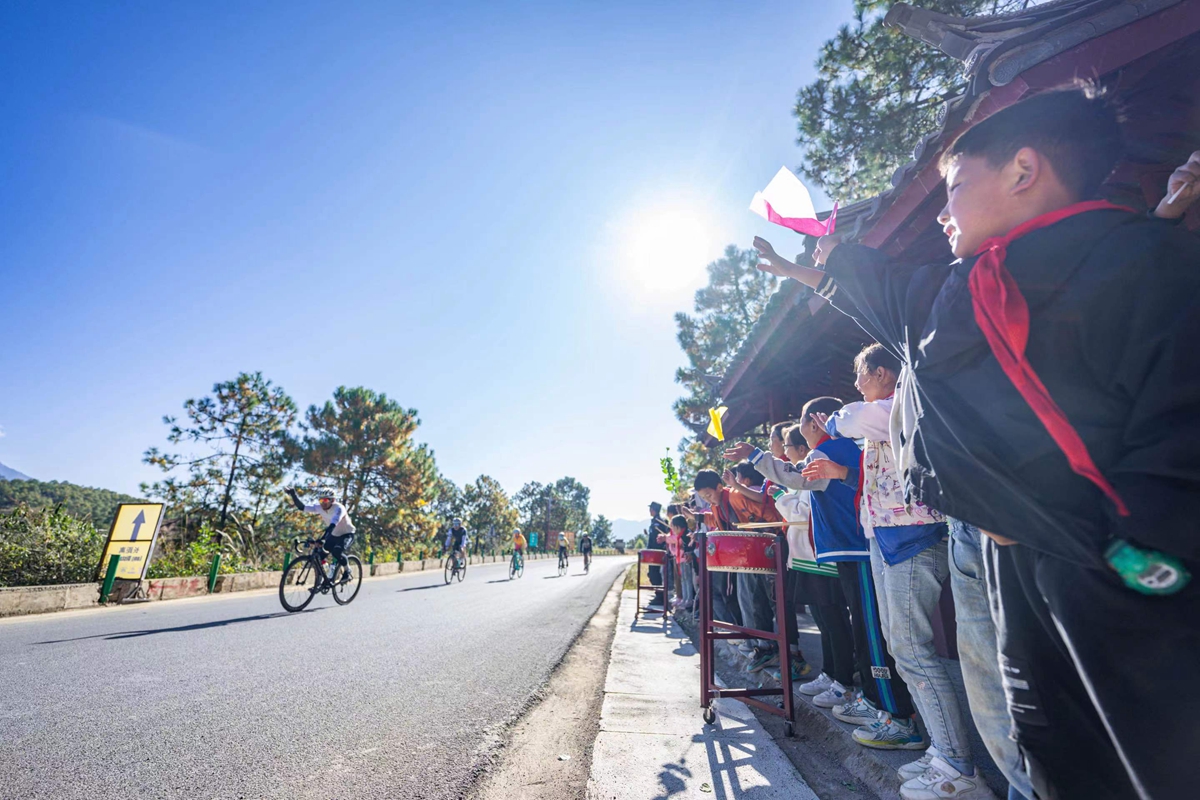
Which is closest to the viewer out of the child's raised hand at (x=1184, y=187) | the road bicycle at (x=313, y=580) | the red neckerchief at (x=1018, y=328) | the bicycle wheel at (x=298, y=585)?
the red neckerchief at (x=1018, y=328)

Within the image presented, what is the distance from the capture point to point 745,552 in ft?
10.5

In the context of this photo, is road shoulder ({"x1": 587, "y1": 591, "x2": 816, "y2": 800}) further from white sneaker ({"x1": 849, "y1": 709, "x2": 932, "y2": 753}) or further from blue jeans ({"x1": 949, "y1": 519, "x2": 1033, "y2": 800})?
blue jeans ({"x1": 949, "y1": 519, "x2": 1033, "y2": 800})

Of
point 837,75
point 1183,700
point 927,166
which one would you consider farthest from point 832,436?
point 837,75

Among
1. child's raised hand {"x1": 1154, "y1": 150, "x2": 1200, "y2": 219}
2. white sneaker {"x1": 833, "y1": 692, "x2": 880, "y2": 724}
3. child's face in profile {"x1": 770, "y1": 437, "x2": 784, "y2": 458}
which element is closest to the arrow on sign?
child's face in profile {"x1": 770, "y1": 437, "x2": 784, "y2": 458}

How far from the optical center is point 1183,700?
0.78 meters

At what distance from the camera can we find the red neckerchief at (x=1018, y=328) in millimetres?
886

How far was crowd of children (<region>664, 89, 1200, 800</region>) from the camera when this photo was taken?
799 mm

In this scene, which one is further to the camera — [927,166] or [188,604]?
[188,604]

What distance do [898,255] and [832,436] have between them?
5.80 ft

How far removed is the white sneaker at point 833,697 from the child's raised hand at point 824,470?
1414 mm

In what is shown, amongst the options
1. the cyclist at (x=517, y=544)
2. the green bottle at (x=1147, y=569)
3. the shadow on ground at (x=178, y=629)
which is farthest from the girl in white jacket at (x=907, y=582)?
the cyclist at (x=517, y=544)

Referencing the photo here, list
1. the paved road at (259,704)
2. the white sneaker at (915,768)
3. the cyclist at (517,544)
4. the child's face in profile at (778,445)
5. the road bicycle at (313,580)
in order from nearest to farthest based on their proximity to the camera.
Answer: the white sneaker at (915,768)
the paved road at (259,704)
the child's face in profile at (778,445)
the road bicycle at (313,580)
the cyclist at (517,544)

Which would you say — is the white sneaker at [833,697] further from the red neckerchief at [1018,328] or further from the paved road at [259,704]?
the red neckerchief at [1018,328]

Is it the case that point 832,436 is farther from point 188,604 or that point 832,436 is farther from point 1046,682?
point 188,604
